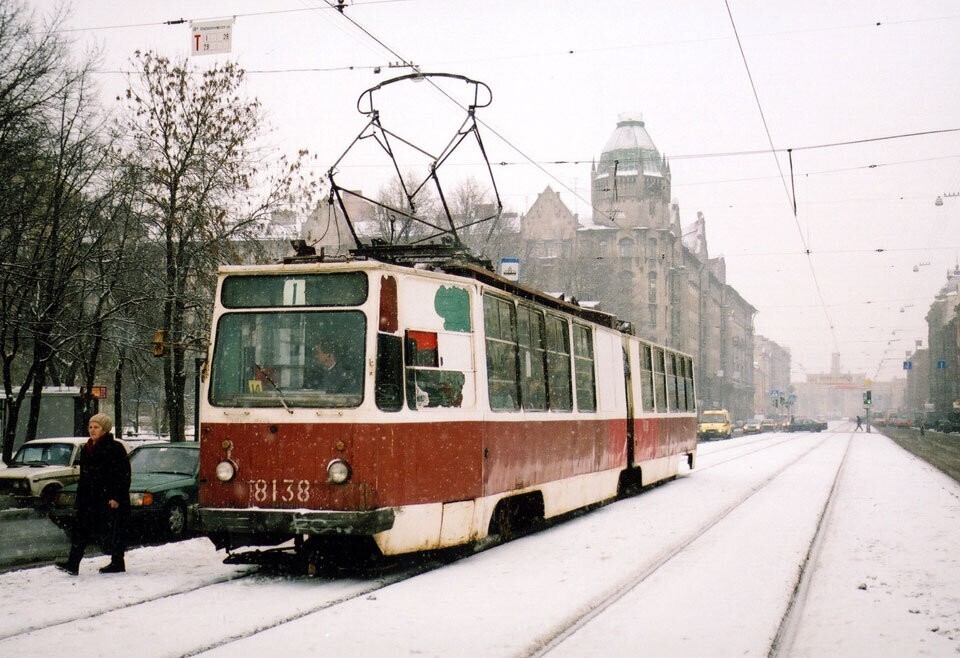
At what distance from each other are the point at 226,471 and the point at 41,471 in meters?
9.78

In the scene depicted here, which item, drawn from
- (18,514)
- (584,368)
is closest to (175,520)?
(584,368)

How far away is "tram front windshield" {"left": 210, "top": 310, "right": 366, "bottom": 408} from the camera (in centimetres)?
846

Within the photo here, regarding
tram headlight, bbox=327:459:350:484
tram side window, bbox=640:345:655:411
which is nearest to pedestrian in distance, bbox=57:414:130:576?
tram headlight, bbox=327:459:350:484

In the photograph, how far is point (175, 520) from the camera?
12586mm

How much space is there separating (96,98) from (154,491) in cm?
1543

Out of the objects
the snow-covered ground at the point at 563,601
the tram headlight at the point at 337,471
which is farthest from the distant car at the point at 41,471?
the tram headlight at the point at 337,471

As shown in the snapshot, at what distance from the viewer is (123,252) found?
1017 inches

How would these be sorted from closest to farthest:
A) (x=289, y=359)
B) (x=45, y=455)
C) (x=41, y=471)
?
(x=289, y=359) → (x=41, y=471) → (x=45, y=455)

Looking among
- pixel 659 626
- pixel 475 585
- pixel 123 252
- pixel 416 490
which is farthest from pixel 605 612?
pixel 123 252

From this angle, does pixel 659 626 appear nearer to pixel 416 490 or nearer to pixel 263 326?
pixel 416 490

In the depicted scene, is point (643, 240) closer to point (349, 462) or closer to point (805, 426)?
point (805, 426)

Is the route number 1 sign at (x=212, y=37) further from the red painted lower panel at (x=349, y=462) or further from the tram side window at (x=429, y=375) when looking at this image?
the red painted lower panel at (x=349, y=462)

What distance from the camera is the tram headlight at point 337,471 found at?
8.25 meters

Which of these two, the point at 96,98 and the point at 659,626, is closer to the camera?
the point at 659,626
